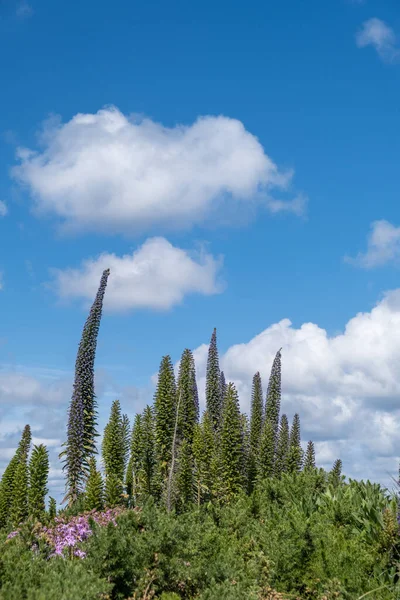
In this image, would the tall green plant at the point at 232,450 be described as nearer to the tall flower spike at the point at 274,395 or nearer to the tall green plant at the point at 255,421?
the tall green plant at the point at 255,421

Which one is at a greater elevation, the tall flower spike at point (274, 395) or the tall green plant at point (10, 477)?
the tall flower spike at point (274, 395)

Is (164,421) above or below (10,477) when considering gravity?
above

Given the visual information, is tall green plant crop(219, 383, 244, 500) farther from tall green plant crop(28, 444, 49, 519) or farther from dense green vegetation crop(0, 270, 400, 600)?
tall green plant crop(28, 444, 49, 519)

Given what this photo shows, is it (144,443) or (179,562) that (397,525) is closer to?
(179,562)

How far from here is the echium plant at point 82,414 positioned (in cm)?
3781

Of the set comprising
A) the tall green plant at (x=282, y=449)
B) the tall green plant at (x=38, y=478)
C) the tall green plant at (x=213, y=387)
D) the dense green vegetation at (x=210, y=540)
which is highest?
the tall green plant at (x=213, y=387)

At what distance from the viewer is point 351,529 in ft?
61.0

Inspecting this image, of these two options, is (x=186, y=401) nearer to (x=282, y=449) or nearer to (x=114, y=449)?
(x=114, y=449)

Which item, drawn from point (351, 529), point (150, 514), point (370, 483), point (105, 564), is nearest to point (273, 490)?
point (370, 483)

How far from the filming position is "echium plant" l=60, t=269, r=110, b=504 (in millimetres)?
37812

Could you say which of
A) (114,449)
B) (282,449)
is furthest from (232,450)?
(282,449)

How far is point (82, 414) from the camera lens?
38.7 metres

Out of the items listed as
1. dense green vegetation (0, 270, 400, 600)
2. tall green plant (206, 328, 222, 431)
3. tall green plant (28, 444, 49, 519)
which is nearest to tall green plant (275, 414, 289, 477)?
tall green plant (206, 328, 222, 431)

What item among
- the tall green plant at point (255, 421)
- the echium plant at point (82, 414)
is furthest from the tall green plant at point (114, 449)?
the echium plant at point (82, 414)
